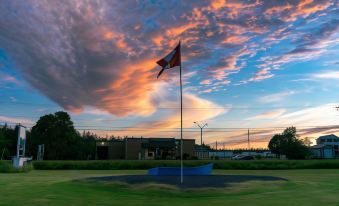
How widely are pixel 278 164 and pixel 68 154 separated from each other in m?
58.6

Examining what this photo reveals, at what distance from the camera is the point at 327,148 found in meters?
120

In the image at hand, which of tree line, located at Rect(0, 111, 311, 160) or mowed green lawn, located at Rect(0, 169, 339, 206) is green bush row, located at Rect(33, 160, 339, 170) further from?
tree line, located at Rect(0, 111, 311, 160)

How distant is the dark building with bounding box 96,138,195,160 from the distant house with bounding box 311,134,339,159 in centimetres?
4656

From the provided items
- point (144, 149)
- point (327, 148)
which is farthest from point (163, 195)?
point (327, 148)

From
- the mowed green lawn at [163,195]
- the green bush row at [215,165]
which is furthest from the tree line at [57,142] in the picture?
the mowed green lawn at [163,195]

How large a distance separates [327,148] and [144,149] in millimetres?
63860

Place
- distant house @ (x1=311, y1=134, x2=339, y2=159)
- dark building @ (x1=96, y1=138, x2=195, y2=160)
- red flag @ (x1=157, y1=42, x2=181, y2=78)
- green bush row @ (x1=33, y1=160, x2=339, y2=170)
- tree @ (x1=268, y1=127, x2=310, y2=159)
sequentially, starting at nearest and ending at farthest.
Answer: red flag @ (x1=157, y1=42, x2=181, y2=78) → green bush row @ (x1=33, y1=160, x2=339, y2=170) → dark building @ (x1=96, y1=138, x2=195, y2=160) → tree @ (x1=268, y1=127, x2=310, y2=159) → distant house @ (x1=311, y1=134, x2=339, y2=159)

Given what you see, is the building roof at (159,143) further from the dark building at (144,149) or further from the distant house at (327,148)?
the distant house at (327,148)

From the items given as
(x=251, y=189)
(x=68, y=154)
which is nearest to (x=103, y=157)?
(x=68, y=154)

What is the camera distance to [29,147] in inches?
3770

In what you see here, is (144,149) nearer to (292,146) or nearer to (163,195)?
(292,146)

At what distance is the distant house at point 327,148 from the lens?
11894 cm

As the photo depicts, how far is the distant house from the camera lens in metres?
119


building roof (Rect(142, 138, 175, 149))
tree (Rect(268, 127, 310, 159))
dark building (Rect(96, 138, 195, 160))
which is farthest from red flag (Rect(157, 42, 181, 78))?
tree (Rect(268, 127, 310, 159))
